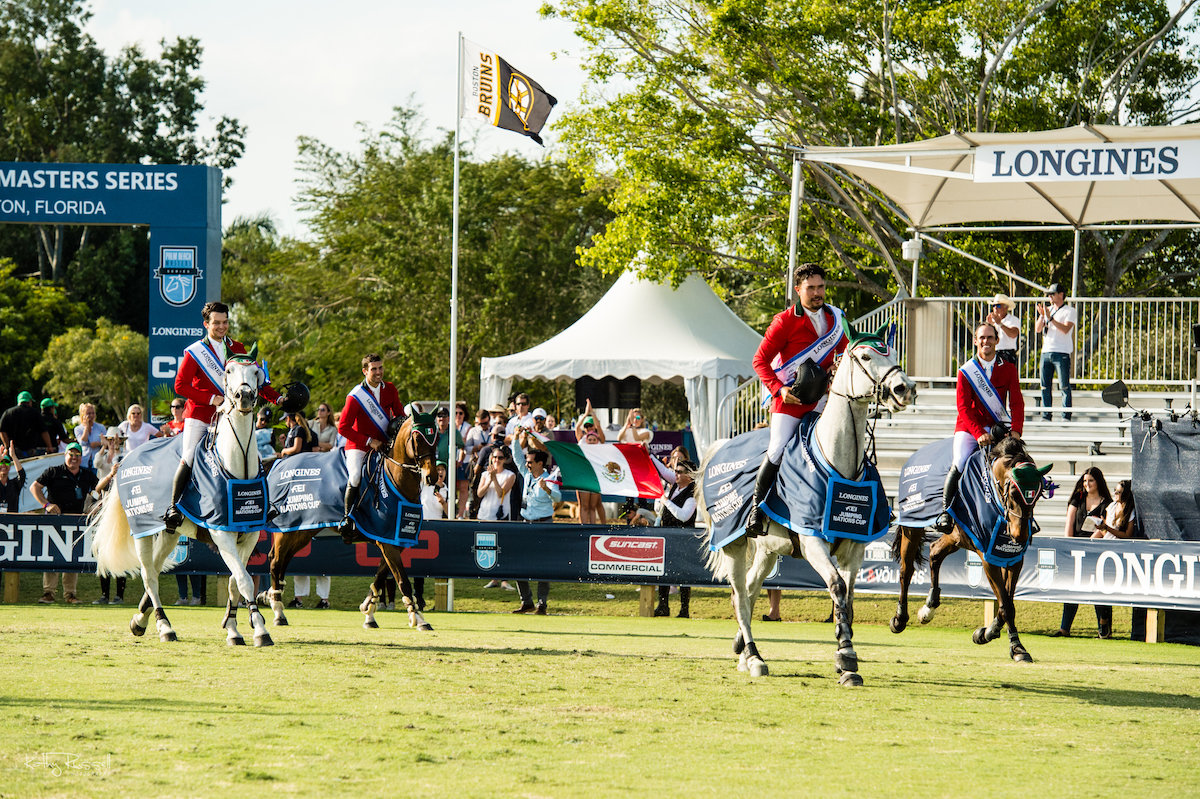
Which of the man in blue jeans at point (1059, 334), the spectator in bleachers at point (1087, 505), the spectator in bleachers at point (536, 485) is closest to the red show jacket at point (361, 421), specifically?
the spectator in bleachers at point (536, 485)

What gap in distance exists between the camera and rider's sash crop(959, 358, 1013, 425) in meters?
11.6

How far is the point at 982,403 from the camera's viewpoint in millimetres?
11664

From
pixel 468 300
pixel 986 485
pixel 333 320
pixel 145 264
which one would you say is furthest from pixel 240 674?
pixel 145 264

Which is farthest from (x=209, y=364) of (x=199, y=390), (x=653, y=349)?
(x=653, y=349)

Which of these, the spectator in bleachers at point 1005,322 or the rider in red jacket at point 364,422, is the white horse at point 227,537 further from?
the spectator in bleachers at point 1005,322

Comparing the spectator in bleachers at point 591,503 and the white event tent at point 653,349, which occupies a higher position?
the white event tent at point 653,349

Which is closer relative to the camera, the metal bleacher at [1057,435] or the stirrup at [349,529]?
the stirrup at [349,529]

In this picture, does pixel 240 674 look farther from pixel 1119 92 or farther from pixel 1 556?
pixel 1119 92

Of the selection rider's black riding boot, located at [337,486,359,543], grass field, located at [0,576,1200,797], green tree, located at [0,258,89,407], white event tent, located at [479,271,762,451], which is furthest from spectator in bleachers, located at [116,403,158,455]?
green tree, located at [0,258,89,407]

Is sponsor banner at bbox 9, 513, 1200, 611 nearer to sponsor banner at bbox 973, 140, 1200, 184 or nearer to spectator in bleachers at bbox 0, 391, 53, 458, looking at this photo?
spectator in bleachers at bbox 0, 391, 53, 458

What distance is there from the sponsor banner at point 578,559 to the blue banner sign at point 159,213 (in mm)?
5043

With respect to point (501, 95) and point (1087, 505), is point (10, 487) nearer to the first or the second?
point (501, 95)

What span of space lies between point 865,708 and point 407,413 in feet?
20.8

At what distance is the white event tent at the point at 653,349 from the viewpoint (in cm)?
2445
